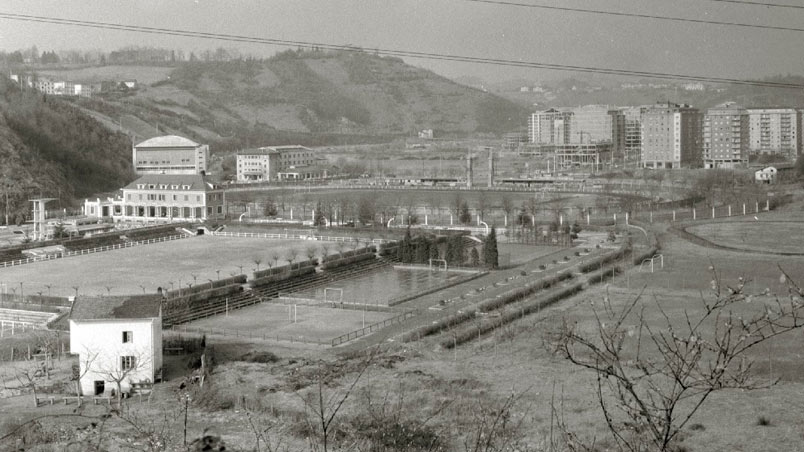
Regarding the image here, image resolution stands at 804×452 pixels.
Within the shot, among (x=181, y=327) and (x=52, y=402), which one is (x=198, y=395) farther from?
(x=181, y=327)

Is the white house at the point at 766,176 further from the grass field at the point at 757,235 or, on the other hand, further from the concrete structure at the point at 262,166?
the concrete structure at the point at 262,166

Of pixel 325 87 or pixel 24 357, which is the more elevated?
pixel 325 87

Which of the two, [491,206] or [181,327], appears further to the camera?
[491,206]

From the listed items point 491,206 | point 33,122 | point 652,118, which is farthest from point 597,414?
point 652,118

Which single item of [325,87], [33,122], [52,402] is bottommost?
[52,402]

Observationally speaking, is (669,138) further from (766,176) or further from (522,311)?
(522,311)

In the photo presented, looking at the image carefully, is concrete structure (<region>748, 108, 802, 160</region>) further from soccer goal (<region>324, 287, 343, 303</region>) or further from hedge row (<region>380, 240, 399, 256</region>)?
soccer goal (<region>324, 287, 343, 303</region>)

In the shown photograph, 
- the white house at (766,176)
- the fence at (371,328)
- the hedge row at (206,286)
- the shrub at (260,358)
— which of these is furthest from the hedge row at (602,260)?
the white house at (766,176)
